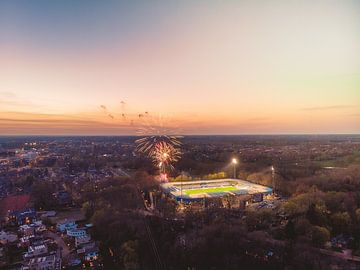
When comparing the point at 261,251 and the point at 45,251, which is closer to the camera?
the point at 261,251

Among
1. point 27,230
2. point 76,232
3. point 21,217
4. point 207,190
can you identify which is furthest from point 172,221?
point 21,217

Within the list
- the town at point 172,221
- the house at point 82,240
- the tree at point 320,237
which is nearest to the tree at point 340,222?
the town at point 172,221

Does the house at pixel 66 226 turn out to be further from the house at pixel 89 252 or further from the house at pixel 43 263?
A: the house at pixel 43 263

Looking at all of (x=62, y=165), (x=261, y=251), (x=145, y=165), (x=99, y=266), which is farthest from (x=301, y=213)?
(x=62, y=165)

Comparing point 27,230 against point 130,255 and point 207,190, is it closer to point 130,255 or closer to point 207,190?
point 130,255

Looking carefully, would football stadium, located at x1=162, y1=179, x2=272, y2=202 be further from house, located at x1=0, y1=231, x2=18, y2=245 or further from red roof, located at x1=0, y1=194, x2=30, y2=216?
red roof, located at x1=0, y1=194, x2=30, y2=216

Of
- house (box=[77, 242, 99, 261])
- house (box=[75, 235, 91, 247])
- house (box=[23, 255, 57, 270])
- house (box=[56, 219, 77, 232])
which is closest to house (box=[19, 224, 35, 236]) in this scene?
house (box=[56, 219, 77, 232])

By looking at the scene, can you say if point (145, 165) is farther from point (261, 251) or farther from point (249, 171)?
point (261, 251)
